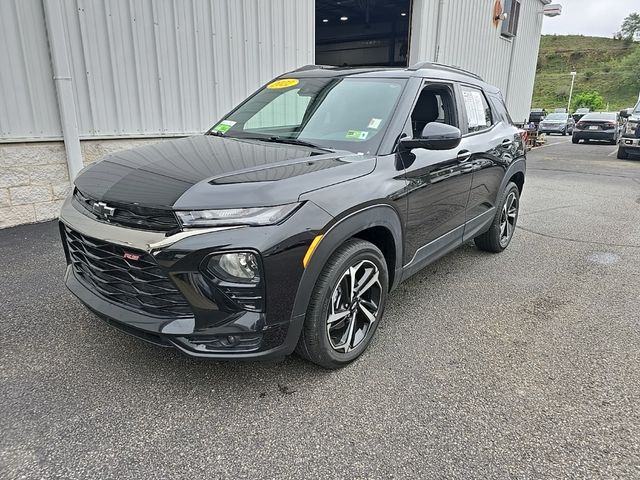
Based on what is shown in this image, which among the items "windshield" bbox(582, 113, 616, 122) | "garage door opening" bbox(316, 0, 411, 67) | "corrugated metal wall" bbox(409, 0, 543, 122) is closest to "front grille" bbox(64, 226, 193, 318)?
"corrugated metal wall" bbox(409, 0, 543, 122)

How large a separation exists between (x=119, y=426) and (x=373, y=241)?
1718 mm

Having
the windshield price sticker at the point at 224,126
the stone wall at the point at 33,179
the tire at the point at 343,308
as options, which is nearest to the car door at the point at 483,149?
the tire at the point at 343,308

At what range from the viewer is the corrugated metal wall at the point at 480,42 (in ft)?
34.3

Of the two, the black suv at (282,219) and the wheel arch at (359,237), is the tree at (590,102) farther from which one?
the wheel arch at (359,237)

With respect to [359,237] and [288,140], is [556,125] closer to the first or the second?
[288,140]

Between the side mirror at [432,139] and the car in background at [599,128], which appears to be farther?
the car in background at [599,128]

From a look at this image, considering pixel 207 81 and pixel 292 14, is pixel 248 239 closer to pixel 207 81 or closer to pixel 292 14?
pixel 207 81

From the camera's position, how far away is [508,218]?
5.05 m

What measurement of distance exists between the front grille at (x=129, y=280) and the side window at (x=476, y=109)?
2894 mm

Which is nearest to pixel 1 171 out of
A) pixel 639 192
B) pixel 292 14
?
pixel 292 14

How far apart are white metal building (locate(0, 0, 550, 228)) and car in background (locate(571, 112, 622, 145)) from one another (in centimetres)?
1915

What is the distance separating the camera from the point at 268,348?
7.15 feet

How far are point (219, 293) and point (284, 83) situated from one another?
2.32 m

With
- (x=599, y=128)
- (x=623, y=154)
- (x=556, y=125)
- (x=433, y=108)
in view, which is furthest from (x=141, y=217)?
(x=556, y=125)
